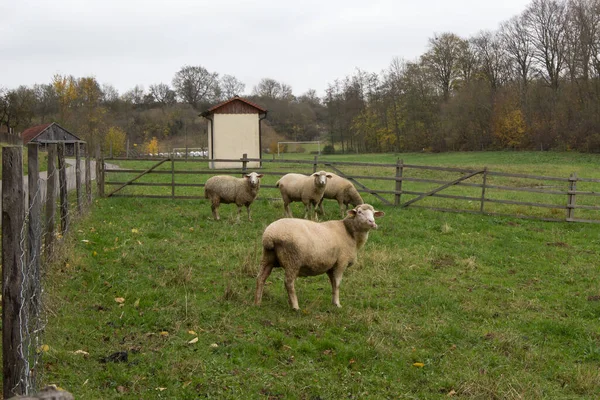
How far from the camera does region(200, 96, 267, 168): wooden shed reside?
30875mm

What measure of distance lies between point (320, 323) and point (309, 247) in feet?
3.32

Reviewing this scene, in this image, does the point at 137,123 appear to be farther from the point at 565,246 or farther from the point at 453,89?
the point at 565,246

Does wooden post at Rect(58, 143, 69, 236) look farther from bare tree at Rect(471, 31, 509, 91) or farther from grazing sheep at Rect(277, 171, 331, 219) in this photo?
bare tree at Rect(471, 31, 509, 91)

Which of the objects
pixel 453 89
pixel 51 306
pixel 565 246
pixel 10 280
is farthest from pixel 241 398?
pixel 453 89

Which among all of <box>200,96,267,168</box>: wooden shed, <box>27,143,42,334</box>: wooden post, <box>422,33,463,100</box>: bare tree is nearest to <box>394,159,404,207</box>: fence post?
<box>27,143,42,334</box>: wooden post

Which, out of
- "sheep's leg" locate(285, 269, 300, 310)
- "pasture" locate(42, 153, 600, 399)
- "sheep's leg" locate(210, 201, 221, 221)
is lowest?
"pasture" locate(42, 153, 600, 399)

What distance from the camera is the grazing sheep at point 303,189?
44.6 feet

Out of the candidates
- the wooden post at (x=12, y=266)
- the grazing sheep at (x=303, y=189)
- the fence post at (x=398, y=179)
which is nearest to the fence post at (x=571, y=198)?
the fence post at (x=398, y=179)

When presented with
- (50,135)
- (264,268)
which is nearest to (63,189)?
(264,268)

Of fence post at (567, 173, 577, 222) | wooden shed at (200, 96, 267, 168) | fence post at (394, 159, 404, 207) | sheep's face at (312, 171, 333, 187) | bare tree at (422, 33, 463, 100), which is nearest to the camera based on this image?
sheep's face at (312, 171, 333, 187)

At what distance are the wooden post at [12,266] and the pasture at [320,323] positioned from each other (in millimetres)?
1001

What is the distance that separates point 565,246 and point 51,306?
10.5 metres

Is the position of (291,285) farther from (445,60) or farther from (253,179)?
(445,60)

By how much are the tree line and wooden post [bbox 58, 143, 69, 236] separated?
40324mm
